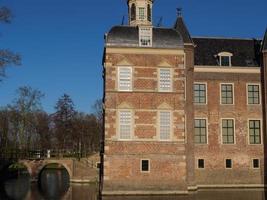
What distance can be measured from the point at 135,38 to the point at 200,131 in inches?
354

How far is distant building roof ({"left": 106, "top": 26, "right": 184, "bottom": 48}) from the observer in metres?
30.4

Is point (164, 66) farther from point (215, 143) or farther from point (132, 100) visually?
point (215, 143)

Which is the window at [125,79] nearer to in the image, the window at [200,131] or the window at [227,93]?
the window at [200,131]

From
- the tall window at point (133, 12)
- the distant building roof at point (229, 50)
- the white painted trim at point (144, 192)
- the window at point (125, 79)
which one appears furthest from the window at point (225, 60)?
the white painted trim at point (144, 192)

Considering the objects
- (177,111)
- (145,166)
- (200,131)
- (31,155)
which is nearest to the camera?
(145,166)

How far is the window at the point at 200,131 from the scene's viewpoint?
109 feet

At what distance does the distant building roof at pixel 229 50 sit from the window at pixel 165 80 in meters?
4.66

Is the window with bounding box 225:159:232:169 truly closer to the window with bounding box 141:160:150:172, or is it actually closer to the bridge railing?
the window with bounding box 141:160:150:172

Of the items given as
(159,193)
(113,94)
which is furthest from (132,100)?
(159,193)

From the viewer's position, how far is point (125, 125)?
29.7 metres

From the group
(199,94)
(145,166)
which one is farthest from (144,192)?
(199,94)

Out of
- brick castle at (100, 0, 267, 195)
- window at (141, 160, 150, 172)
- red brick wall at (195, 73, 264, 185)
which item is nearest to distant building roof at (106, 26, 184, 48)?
brick castle at (100, 0, 267, 195)

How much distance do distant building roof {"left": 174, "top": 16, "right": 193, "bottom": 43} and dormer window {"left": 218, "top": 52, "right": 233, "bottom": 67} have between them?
3.16 meters

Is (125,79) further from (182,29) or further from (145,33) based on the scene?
(182,29)
